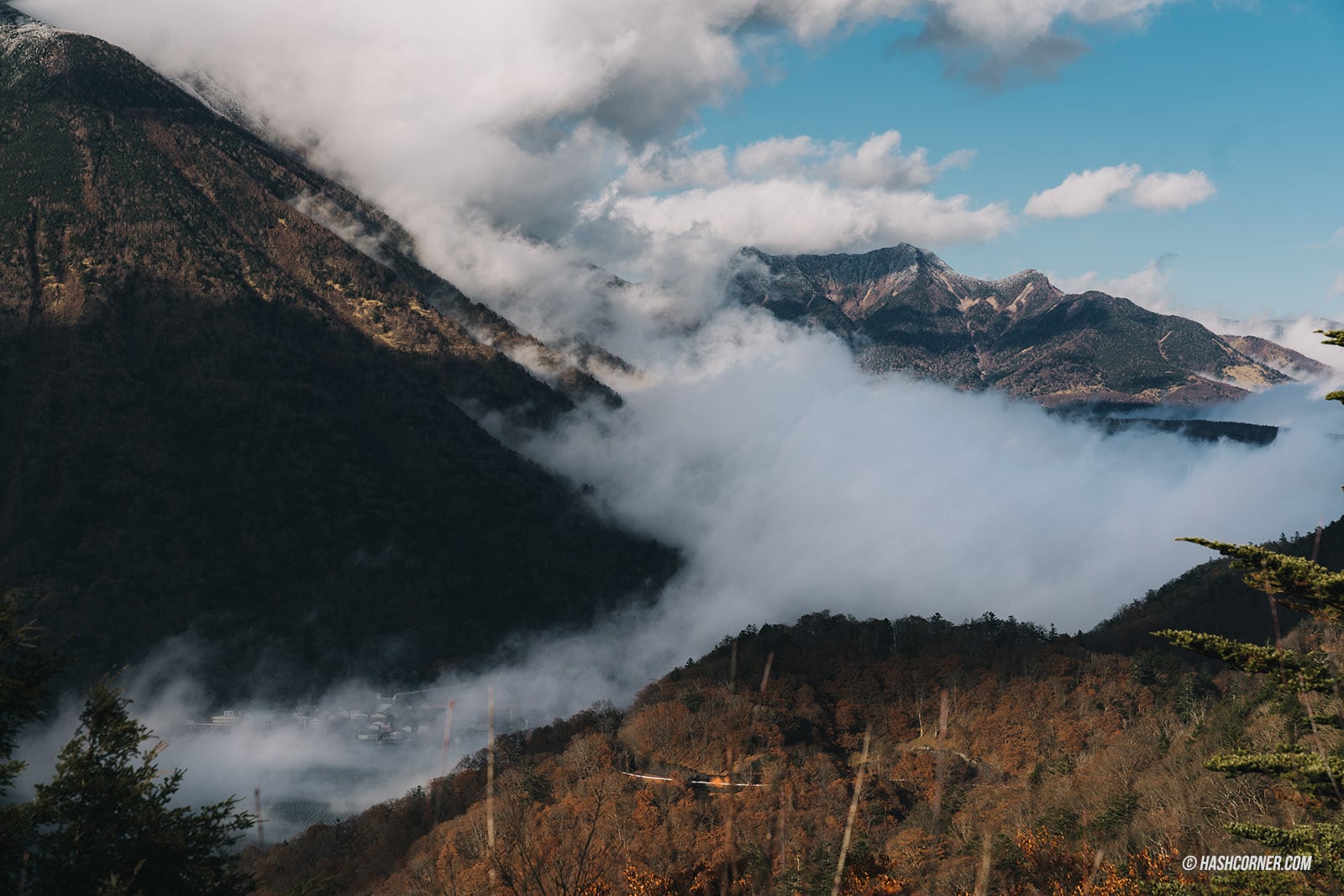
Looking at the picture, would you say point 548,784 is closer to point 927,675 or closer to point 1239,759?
point 927,675

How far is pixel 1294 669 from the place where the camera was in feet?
61.4

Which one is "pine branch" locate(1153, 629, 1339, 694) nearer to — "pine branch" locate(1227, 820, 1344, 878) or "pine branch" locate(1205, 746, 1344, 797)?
"pine branch" locate(1205, 746, 1344, 797)

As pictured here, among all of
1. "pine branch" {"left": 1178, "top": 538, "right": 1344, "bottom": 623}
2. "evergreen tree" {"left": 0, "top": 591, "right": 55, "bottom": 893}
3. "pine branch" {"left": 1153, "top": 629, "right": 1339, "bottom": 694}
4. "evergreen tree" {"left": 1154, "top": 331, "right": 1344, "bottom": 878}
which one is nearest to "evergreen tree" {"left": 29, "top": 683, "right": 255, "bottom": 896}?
"evergreen tree" {"left": 0, "top": 591, "right": 55, "bottom": 893}

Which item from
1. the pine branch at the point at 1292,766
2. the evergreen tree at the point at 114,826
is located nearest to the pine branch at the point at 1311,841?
the pine branch at the point at 1292,766

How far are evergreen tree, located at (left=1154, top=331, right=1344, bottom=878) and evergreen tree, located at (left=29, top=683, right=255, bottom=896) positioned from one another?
81.0ft

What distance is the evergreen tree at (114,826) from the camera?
24141mm

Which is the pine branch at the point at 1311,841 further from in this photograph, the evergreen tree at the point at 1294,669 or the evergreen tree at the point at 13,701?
the evergreen tree at the point at 13,701

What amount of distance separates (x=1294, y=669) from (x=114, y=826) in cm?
2941

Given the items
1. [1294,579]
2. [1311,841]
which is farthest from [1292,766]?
[1294,579]

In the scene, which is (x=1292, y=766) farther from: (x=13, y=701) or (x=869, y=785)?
(x=869, y=785)

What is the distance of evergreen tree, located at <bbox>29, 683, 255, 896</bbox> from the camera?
24.1 metres

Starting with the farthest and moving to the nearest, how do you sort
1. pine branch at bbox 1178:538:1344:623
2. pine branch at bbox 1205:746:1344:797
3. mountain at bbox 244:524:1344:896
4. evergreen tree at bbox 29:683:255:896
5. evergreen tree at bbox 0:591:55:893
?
mountain at bbox 244:524:1344:896
evergreen tree at bbox 29:683:255:896
evergreen tree at bbox 0:591:55:893
pine branch at bbox 1205:746:1344:797
pine branch at bbox 1178:538:1344:623

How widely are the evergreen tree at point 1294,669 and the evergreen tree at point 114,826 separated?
81.0 feet

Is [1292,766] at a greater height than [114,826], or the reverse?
[1292,766]
